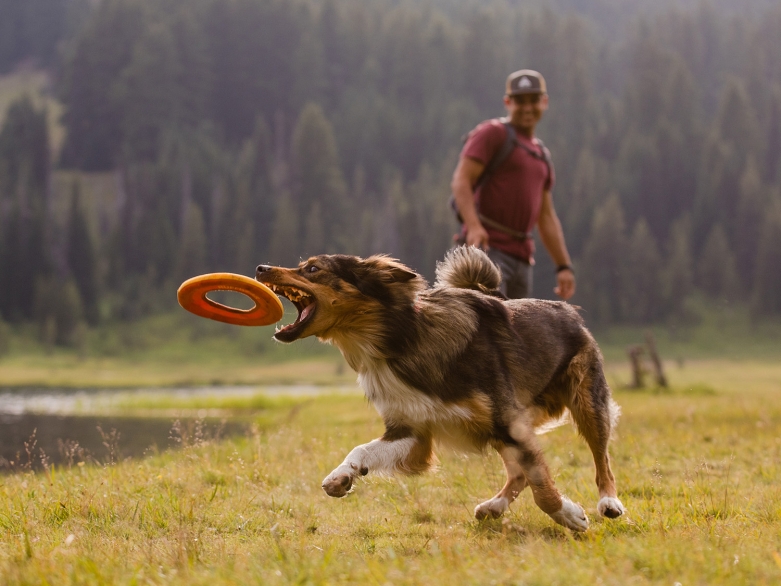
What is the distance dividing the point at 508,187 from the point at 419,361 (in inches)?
134

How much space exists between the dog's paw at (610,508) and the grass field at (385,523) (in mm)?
103

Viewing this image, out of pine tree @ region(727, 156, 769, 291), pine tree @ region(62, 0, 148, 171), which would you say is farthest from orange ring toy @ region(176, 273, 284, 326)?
pine tree @ region(62, 0, 148, 171)

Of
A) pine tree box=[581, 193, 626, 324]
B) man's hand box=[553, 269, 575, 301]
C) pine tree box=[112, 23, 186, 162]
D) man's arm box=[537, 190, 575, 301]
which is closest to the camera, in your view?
man's hand box=[553, 269, 575, 301]

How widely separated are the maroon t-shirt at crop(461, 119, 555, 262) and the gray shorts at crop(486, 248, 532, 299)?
0.22 feet

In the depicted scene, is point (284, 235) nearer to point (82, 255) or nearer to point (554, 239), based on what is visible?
point (82, 255)

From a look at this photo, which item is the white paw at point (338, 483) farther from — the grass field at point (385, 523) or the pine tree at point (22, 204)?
the pine tree at point (22, 204)

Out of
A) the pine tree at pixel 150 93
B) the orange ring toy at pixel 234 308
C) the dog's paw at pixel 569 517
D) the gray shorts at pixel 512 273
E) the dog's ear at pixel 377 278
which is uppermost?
the dog's ear at pixel 377 278

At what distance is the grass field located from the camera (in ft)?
13.2

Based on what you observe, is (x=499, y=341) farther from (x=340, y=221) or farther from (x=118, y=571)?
(x=340, y=221)

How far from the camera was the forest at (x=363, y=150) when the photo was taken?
7525 cm

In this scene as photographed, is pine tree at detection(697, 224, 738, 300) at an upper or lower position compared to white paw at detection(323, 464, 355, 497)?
lower

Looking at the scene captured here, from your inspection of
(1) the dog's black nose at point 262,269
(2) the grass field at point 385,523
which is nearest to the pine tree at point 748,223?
(2) the grass field at point 385,523

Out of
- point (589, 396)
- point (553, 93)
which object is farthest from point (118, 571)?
point (553, 93)

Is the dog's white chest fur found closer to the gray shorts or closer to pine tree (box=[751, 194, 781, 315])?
the gray shorts
